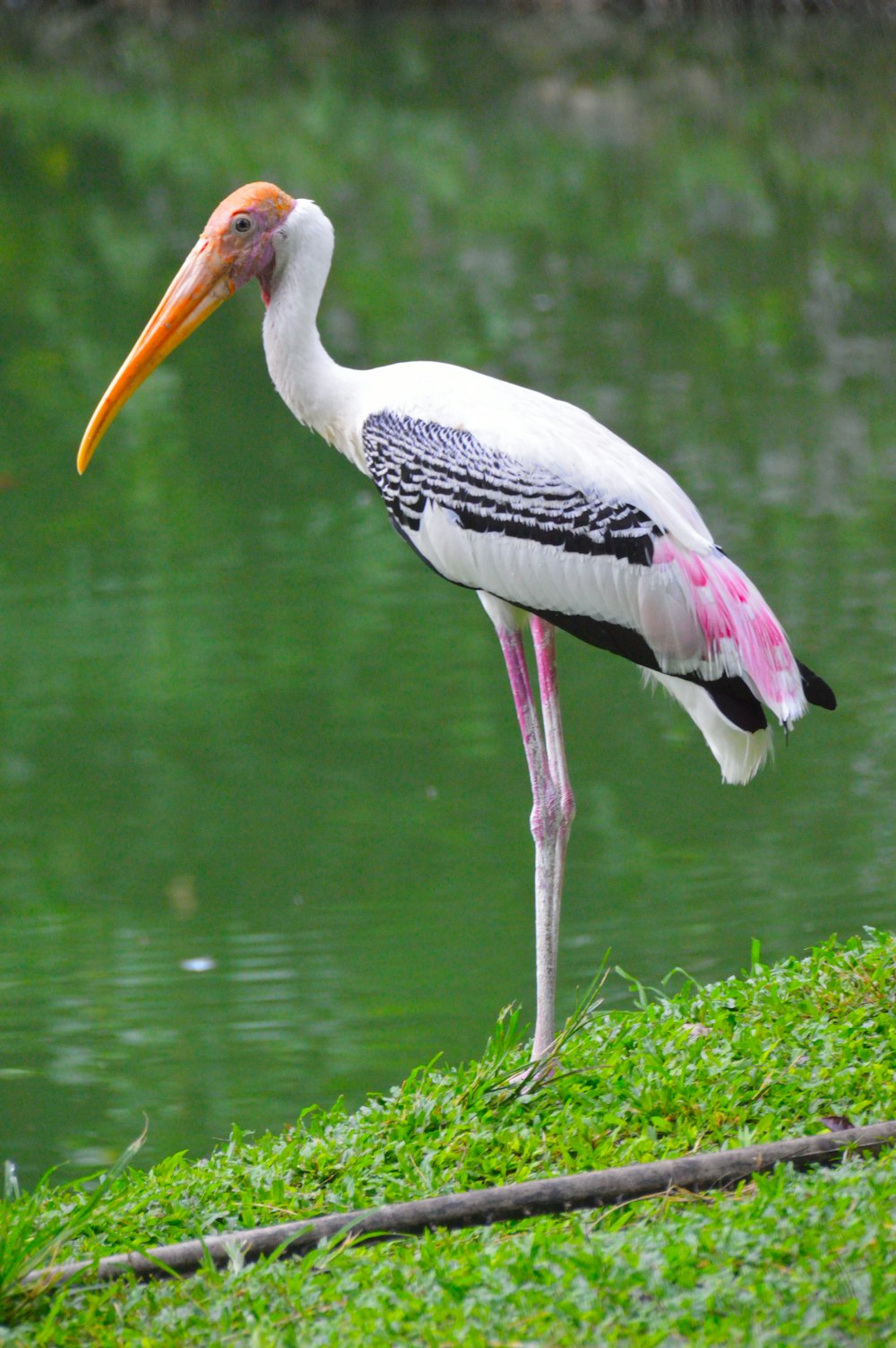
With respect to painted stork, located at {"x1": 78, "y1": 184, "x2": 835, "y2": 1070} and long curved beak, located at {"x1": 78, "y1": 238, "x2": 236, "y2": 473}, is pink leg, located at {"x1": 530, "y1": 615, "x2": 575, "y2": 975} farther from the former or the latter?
long curved beak, located at {"x1": 78, "y1": 238, "x2": 236, "y2": 473}

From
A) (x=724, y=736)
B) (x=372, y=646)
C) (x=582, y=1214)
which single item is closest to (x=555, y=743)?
(x=724, y=736)

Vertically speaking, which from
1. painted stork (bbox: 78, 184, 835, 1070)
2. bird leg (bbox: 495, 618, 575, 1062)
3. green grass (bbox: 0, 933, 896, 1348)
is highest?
painted stork (bbox: 78, 184, 835, 1070)

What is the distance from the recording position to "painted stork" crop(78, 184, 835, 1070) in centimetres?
358

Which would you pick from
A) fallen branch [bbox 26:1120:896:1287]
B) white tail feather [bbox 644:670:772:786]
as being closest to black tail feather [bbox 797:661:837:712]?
white tail feather [bbox 644:670:772:786]

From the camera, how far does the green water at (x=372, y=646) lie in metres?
4.97

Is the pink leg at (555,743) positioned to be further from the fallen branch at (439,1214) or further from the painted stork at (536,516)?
the fallen branch at (439,1214)

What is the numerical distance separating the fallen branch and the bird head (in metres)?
1.64

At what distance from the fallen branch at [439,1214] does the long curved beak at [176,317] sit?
1.70m

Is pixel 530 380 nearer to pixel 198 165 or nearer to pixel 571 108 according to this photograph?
pixel 198 165

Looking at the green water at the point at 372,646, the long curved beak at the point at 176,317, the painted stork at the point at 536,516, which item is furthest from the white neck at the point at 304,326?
the green water at the point at 372,646

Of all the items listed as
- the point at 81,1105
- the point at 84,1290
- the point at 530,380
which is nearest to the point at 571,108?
the point at 530,380

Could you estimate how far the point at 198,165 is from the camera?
1720 centimetres

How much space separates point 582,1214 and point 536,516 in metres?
1.30

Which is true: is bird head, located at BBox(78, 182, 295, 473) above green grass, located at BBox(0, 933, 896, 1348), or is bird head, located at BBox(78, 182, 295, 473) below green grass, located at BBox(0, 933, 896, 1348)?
above
